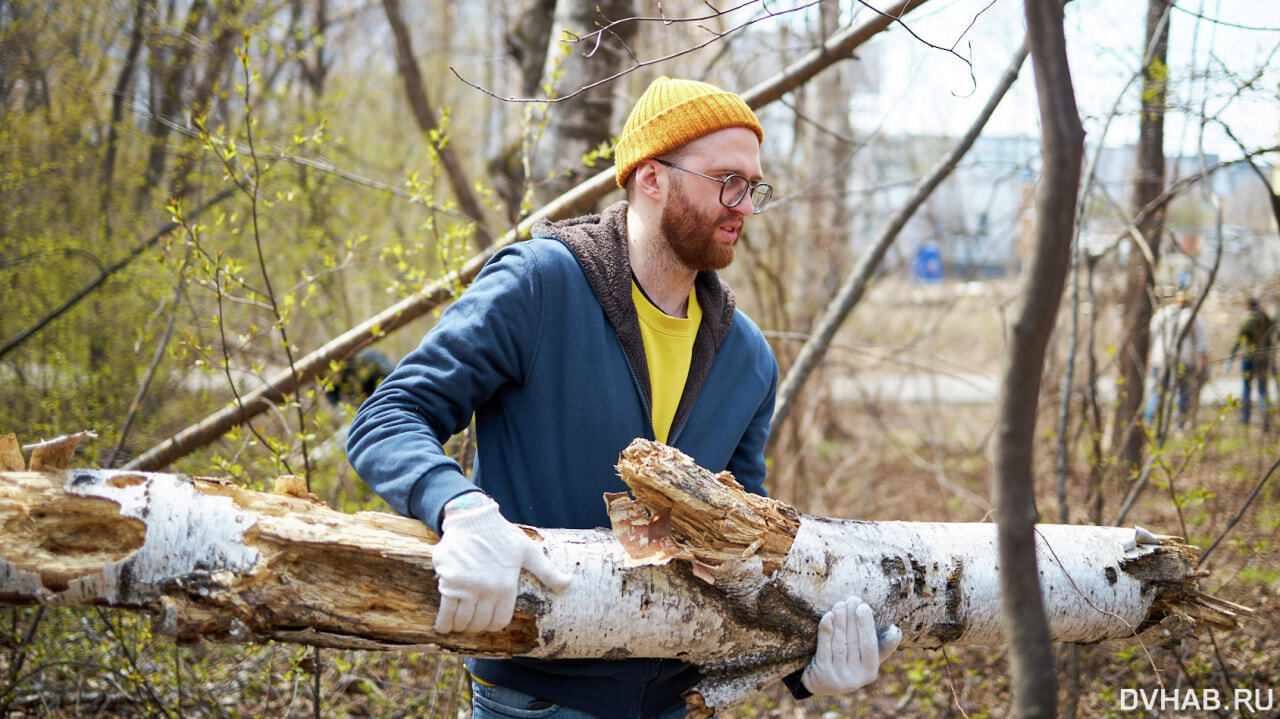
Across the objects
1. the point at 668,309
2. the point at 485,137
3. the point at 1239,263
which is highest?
the point at 485,137

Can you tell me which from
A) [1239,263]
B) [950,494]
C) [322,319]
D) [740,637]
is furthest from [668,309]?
[1239,263]

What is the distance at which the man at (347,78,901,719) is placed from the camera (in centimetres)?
155

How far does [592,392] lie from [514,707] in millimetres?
719

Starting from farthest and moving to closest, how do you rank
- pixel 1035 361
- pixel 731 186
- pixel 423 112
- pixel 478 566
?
pixel 423 112, pixel 731 186, pixel 478 566, pixel 1035 361

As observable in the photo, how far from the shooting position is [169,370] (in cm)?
402

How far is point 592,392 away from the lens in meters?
1.85

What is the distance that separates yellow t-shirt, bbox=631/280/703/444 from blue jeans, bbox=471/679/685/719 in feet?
2.11

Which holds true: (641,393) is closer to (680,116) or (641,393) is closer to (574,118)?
(680,116)

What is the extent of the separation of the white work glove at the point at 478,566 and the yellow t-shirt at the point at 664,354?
0.57 m

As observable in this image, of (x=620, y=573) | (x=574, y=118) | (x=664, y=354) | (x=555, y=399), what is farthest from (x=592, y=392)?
(x=574, y=118)

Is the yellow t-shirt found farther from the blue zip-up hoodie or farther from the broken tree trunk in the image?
the broken tree trunk

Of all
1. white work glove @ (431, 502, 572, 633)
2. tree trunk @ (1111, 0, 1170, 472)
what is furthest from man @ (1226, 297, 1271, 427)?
white work glove @ (431, 502, 572, 633)

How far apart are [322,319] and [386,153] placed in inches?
113

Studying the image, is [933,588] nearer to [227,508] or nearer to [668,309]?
[668,309]
